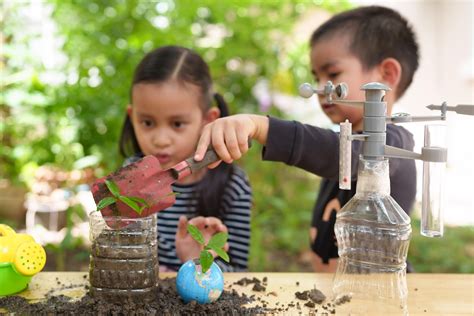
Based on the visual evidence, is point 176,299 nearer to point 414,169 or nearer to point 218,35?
point 414,169

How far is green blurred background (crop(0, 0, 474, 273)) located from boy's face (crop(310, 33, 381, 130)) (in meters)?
1.04

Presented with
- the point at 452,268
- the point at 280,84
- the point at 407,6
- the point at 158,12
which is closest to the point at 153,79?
the point at 158,12

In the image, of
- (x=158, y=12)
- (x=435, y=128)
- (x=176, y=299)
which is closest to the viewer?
(x=435, y=128)

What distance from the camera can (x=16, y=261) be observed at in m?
0.95

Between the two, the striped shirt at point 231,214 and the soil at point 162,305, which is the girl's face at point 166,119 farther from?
the soil at point 162,305

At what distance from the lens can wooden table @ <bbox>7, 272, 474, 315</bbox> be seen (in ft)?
3.15

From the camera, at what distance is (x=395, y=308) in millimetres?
906

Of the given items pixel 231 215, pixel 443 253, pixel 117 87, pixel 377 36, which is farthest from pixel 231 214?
pixel 443 253

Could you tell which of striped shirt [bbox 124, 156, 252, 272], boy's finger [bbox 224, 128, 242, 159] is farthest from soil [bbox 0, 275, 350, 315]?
striped shirt [bbox 124, 156, 252, 272]

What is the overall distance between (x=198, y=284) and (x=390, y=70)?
797mm

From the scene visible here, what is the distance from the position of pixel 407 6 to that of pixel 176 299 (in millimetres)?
4631

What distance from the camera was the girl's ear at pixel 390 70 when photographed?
1.40 metres

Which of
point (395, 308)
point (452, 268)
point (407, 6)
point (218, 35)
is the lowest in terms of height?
point (452, 268)

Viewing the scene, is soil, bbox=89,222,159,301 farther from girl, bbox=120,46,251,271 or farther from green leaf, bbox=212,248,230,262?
girl, bbox=120,46,251,271
